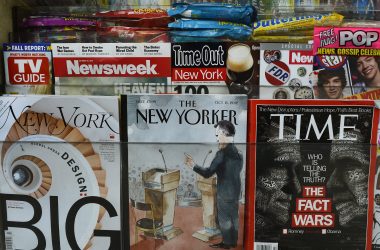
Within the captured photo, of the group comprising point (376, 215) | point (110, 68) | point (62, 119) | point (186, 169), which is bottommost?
point (376, 215)

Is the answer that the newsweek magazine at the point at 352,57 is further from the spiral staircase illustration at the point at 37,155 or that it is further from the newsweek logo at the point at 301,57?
the spiral staircase illustration at the point at 37,155

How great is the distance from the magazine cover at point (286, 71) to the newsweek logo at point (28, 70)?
46 centimetres

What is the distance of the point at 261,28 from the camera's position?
825 millimetres

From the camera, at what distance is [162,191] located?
81cm

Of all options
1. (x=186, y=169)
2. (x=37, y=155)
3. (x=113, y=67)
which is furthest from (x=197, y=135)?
(x=37, y=155)

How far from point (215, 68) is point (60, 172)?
0.39m

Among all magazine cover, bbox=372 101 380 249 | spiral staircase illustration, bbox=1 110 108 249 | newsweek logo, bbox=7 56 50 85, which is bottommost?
magazine cover, bbox=372 101 380 249

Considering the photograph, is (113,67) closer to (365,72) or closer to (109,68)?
(109,68)

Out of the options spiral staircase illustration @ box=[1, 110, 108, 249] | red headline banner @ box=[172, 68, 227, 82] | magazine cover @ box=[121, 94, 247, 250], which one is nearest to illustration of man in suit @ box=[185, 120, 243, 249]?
magazine cover @ box=[121, 94, 247, 250]

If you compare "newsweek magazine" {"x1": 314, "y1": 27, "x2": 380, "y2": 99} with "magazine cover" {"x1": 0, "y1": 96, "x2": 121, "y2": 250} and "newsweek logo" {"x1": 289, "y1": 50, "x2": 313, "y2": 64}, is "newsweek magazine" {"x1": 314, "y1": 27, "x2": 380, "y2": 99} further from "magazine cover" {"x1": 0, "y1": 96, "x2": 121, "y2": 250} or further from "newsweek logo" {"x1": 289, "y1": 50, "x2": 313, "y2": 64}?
"magazine cover" {"x1": 0, "y1": 96, "x2": 121, "y2": 250}

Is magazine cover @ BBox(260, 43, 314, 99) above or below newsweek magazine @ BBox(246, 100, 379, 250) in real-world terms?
above

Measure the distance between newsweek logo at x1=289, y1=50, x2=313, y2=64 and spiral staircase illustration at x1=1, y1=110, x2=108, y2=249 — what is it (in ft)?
1.47

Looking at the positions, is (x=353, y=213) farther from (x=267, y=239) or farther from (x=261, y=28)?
(x=261, y=28)

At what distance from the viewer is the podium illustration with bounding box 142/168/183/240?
2.65ft
